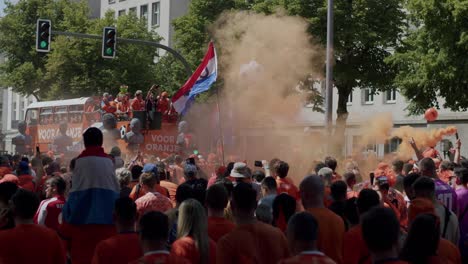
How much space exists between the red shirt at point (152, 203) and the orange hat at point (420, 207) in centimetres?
245

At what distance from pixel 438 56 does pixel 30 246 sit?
22361mm

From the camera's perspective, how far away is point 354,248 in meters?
6.18

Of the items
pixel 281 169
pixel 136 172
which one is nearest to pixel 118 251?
pixel 136 172

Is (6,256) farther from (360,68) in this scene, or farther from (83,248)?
(360,68)

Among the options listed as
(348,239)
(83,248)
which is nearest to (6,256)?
(83,248)

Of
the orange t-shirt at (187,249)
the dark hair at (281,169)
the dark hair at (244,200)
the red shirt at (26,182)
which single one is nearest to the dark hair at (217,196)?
the dark hair at (244,200)

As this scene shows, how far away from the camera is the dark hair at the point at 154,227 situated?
504cm

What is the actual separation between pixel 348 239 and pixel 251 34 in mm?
19757

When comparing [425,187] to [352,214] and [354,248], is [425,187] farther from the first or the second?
[354,248]

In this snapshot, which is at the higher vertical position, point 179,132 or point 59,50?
point 59,50

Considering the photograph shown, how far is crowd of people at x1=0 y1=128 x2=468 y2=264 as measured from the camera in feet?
16.5

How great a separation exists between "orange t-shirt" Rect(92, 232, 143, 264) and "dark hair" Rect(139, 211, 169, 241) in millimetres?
618

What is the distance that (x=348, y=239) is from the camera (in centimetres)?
626

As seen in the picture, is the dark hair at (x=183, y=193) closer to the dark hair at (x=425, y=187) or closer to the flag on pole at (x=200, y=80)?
the dark hair at (x=425, y=187)
